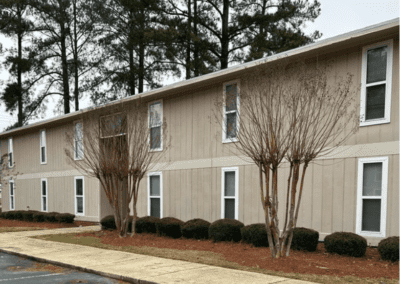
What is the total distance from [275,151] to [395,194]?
3033 millimetres

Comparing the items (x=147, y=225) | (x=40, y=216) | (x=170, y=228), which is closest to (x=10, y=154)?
(x=40, y=216)

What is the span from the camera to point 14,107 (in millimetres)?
32438

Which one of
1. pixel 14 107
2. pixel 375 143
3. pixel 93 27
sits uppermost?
pixel 93 27

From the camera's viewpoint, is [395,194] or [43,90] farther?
[43,90]

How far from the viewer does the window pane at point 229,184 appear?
42.7 ft

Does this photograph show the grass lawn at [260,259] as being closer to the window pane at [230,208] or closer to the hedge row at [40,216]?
the window pane at [230,208]

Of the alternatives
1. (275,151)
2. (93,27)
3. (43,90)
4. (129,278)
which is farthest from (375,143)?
(43,90)

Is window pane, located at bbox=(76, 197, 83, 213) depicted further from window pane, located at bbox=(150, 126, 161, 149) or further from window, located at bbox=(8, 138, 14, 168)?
window, located at bbox=(8, 138, 14, 168)

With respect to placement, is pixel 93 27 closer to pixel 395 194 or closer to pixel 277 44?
pixel 277 44

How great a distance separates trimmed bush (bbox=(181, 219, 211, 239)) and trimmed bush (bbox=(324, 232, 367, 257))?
407cm

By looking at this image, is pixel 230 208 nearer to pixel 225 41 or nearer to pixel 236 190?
pixel 236 190

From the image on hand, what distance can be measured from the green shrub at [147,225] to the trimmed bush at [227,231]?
2807mm

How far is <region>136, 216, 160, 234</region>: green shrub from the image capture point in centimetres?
1399

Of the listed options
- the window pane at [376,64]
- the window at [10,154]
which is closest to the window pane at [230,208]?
the window pane at [376,64]
